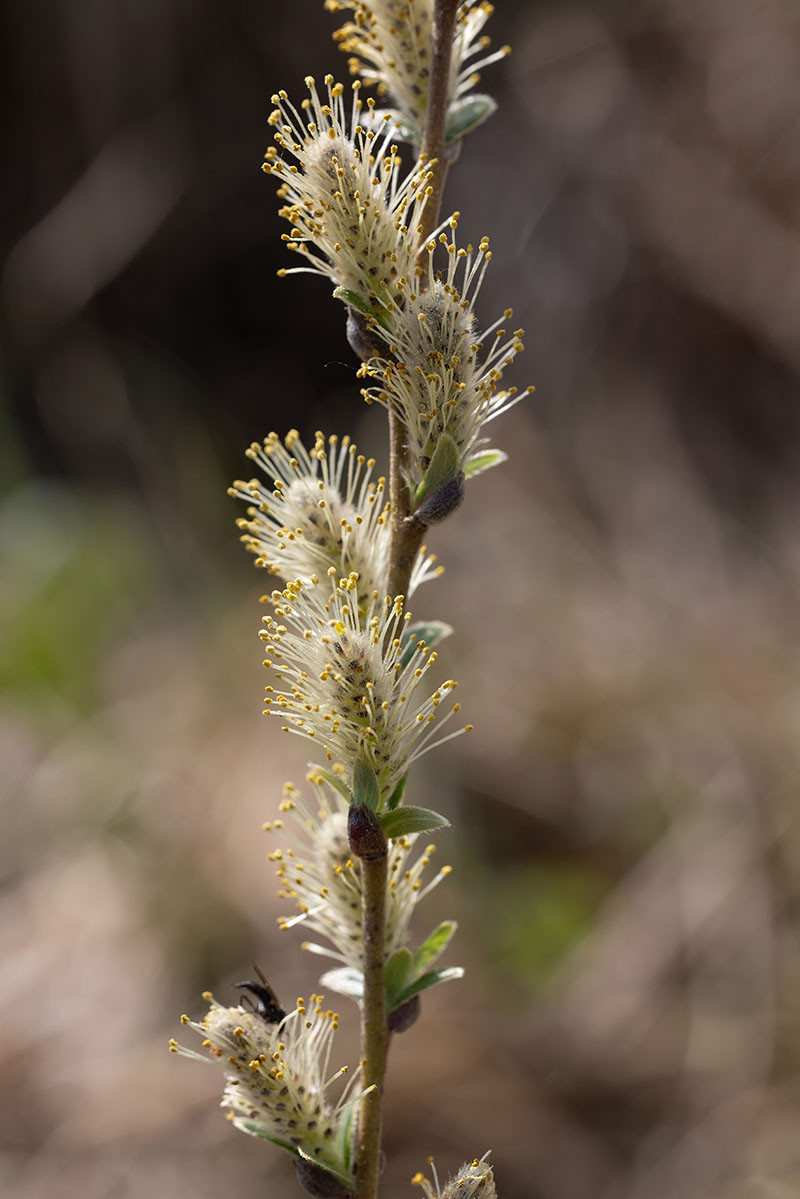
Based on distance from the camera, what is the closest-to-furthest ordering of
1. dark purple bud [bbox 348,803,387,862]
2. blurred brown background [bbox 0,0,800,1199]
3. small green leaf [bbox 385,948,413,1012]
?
dark purple bud [bbox 348,803,387,862] < small green leaf [bbox 385,948,413,1012] < blurred brown background [bbox 0,0,800,1199]

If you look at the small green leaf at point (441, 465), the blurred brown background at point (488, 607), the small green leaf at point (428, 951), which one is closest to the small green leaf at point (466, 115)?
the small green leaf at point (441, 465)

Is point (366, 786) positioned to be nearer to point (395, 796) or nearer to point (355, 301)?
point (395, 796)

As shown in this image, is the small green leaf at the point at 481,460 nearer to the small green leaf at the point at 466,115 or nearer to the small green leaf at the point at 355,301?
the small green leaf at the point at 355,301

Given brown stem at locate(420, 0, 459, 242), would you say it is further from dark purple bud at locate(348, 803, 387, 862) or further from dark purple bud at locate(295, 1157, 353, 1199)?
dark purple bud at locate(295, 1157, 353, 1199)

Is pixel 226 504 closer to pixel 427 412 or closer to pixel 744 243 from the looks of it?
pixel 744 243

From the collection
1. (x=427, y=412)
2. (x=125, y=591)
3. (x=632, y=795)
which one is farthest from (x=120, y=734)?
(x=427, y=412)

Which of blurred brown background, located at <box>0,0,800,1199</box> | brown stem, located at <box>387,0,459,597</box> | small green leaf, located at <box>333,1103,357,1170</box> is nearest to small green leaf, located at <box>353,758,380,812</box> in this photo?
brown stem, located at <box>387,0,459,597</box>

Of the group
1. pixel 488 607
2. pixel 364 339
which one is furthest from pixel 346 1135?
pixel 488 607
